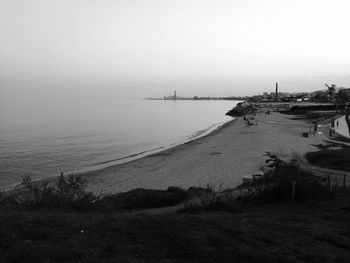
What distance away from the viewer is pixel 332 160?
22.7 metres

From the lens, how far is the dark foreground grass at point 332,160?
69.2 feet

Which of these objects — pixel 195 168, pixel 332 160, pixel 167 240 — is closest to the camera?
pixel 167 240

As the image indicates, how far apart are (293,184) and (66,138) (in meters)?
36.3

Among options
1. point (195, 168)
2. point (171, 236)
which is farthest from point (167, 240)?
point (195, 168)

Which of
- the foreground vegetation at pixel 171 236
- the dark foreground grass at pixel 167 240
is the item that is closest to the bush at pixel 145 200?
the foreground vegetation at pixel 171 236

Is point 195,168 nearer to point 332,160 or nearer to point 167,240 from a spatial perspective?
point 332,160

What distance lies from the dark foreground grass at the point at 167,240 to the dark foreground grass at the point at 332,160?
13516 mm

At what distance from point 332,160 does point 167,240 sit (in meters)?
19.1

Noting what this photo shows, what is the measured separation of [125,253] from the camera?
580 cm

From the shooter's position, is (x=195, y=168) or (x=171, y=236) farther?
(x=195, y=168)

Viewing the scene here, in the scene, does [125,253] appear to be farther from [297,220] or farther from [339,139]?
[339,139]

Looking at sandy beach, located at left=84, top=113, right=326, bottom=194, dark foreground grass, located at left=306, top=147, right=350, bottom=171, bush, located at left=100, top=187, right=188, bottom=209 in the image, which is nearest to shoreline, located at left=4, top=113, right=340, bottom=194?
sandy beach, located at left=84, top=113, right=326, bottom=194

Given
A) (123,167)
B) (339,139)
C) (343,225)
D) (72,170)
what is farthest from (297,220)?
(339,139)

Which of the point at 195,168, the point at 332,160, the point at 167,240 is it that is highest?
the point at 167,240
